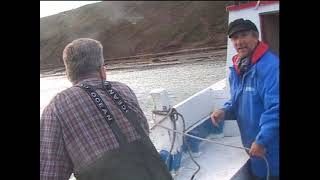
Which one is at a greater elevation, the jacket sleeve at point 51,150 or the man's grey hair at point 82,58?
the man's grey hair at point 82,58

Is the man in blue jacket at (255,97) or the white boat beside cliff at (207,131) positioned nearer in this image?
the man in blue jacket at (255,97)

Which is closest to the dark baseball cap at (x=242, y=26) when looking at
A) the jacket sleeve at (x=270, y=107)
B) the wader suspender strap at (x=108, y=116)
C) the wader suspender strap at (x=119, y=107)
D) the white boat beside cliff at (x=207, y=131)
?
the jacket sleeve at (x=270, y=107)

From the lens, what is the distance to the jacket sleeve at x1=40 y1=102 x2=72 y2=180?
206 cm

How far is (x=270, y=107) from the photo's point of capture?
2.47 m

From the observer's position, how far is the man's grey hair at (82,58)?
7.21ft

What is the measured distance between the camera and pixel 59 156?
207cm

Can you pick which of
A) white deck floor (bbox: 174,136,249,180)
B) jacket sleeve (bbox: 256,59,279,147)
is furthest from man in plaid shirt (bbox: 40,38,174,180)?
white deck floor (bbox: 174,136,249,180)

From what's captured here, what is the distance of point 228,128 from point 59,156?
7.73 ft

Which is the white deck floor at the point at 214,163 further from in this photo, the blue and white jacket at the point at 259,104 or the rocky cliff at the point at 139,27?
the rocky cliff at the point at 139,27

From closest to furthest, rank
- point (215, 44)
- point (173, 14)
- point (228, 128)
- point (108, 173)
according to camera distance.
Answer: point (108, 173), point (228, 128), point (215, 44), point (173, 14)

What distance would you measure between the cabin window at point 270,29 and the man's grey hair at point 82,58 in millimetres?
2399
